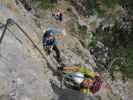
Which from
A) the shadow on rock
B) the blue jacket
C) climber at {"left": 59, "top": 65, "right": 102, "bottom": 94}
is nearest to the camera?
the shadow on rock

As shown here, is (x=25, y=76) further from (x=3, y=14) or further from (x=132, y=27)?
(x=132, y=27)

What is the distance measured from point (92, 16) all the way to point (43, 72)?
18.4 m

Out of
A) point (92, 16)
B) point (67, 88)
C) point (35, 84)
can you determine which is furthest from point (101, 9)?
point (35, 84)

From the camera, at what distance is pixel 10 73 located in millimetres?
10812

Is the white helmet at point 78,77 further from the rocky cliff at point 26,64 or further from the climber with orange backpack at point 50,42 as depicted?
the climber with orange backpack at point 50,42

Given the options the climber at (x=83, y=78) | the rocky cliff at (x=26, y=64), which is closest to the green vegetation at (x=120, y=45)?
the rocky cliff at (x=26, y=64)

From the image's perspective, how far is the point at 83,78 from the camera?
15.0 m

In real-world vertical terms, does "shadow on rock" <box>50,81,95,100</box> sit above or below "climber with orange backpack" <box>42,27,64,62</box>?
below

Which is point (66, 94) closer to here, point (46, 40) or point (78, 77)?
point (78, 77)

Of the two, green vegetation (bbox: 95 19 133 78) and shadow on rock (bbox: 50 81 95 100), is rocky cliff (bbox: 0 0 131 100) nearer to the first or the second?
shadow on rock (bbox: 50 81 95 100)

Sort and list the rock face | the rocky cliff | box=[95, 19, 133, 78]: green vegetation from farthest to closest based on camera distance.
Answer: box=[95, 19, 133, 78]: green vegetation
the rocky cliff
the rock face

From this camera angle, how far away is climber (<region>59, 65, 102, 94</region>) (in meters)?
15.0

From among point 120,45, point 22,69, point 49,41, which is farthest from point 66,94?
point 120,45

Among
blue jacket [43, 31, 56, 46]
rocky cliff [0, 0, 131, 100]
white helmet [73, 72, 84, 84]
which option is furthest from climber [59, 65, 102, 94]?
blue jacket [43, 31, 56, 46]
